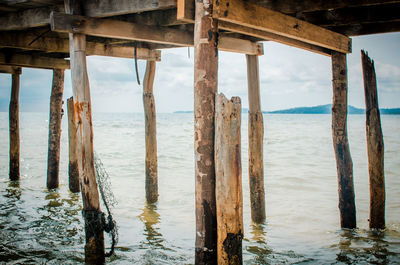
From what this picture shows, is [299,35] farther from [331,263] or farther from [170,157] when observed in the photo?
[170,157]

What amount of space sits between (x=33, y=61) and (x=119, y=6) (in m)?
4.58

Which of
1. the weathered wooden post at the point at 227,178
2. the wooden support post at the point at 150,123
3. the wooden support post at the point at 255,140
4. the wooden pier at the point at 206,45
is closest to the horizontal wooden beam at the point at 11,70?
the wooden pier at the point at 206,45

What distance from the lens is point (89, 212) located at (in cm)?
457


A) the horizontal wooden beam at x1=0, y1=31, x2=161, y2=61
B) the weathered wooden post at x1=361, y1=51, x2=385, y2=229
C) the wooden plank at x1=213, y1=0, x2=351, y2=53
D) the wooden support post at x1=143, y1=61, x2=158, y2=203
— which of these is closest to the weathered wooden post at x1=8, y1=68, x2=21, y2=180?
the horizontal wooden beam at x1=0, y1=31, x2=161, y2=61

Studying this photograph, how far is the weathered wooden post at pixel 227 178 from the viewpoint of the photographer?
348 centimetres

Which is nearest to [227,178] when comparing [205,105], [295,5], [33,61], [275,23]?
[205,105]

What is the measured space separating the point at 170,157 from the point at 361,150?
36.6ft

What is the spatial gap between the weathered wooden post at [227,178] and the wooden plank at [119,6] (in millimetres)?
1531

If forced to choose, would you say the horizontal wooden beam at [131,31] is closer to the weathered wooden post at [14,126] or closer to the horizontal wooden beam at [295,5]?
the horizontal wooden beam at [295,5]

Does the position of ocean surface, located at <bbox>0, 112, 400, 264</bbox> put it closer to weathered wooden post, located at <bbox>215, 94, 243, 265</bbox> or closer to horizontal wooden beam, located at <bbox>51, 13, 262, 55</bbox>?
weathered wooden post, located at <bbox>215, 94, 243, 265</bbox>

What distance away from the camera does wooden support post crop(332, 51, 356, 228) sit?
230 inches

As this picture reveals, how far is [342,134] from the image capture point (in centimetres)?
584

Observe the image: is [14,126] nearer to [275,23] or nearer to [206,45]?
[275,23]

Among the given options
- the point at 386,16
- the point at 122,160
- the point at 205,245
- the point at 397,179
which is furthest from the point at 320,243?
the point at 122,160
